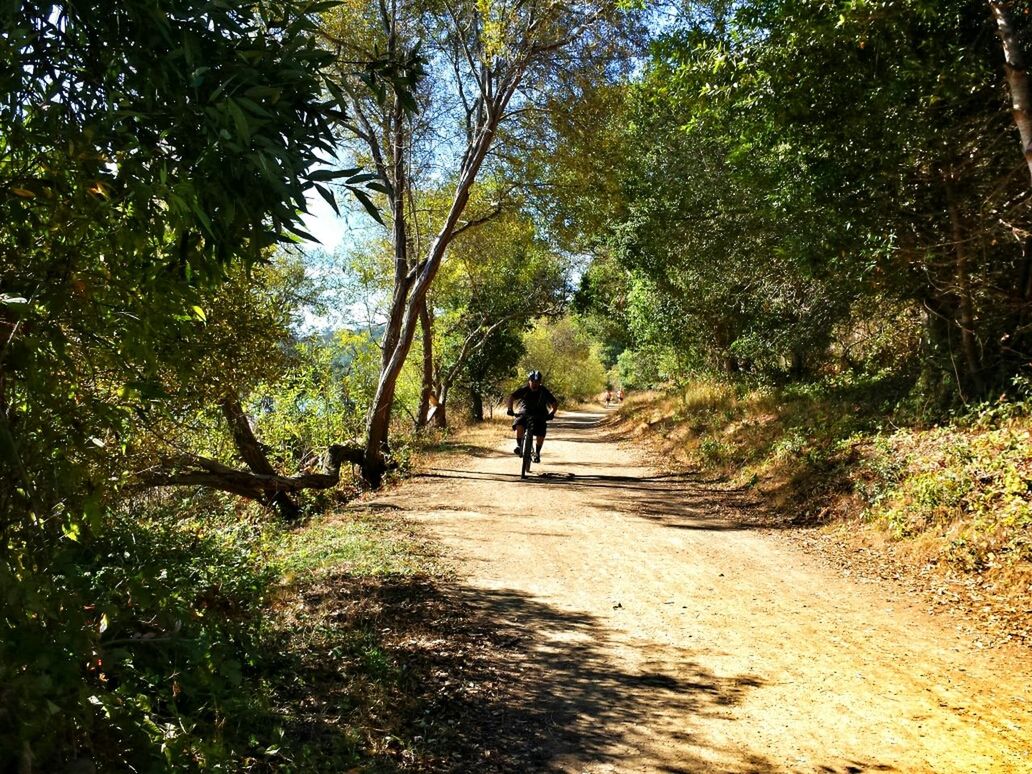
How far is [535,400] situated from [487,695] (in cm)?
894

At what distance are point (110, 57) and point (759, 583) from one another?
6.66 metres

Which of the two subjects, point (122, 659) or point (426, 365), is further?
point (426, 365)

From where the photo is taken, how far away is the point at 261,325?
24.5ft

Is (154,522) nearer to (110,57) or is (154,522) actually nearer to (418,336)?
(110,57)

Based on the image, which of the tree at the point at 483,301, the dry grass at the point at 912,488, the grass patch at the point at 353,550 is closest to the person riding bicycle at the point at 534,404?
the dry grass at the point at 912,488

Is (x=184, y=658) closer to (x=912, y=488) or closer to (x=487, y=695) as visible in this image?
(x=487, y=695)

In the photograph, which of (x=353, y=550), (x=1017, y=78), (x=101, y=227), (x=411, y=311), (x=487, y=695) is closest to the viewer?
(x=101, y=227)

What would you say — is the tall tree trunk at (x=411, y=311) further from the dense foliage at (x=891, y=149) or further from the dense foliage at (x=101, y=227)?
the dense foliage at (x=101, y=227)

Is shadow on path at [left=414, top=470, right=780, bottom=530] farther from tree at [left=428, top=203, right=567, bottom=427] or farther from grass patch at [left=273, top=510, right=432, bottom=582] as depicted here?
tree at [left=428, top=203, right=567, bottom=427]

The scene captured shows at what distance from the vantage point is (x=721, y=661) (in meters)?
4.86

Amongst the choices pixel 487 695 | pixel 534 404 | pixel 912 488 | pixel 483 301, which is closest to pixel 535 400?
pixel 534 404

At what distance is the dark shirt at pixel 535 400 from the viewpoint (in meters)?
13.0

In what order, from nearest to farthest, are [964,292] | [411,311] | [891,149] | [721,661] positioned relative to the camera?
[721,661] → [891,149] → [964,292] → [411,311]

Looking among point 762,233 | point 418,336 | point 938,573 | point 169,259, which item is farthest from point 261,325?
point 418,336
